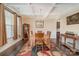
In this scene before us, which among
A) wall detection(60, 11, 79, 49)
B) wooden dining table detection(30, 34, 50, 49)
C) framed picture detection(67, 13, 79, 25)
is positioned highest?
framed picture detection(67, 13, 79, 25)

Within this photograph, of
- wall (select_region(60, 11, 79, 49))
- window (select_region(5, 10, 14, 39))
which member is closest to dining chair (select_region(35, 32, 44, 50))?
wall (select_region(60, 11, 79, 49))

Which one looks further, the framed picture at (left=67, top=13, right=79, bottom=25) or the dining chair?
the dining chair

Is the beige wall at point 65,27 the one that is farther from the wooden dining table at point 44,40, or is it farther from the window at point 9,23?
the window at point 9,23

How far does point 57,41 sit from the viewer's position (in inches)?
119

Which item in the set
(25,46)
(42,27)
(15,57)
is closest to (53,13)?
(42,27)

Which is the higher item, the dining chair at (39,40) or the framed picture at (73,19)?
the framed picture at (73,19)

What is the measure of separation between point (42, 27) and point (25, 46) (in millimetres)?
793

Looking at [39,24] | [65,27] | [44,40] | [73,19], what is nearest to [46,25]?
[39,24]

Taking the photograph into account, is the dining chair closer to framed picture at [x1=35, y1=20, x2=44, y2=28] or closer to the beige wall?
framed picture at [x1=35, y1=20, x2=44, y2=28]

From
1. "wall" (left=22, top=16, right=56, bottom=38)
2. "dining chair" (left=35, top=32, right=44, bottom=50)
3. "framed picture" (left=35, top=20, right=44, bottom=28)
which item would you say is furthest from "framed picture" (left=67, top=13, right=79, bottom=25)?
"dining chair" (left=35, top=32, right=44, bottom=50)

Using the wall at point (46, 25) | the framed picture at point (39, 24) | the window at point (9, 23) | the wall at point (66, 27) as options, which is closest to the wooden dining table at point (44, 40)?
the wall at point (46, 25)

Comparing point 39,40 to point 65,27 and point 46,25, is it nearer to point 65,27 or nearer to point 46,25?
point 46,25

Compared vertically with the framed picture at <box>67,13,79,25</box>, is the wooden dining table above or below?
below

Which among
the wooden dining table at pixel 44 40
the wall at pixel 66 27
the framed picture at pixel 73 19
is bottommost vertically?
the wooden dining table at pixel 44 40
